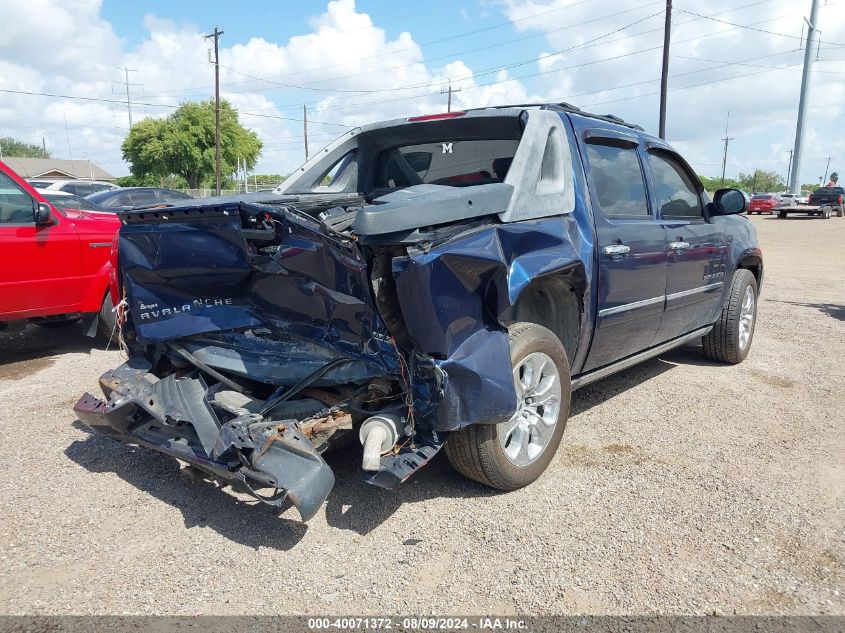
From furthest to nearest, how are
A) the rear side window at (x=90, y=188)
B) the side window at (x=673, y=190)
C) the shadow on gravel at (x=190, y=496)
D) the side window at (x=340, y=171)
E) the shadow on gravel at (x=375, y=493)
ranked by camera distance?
1. the rear side window at (x=90, y=188)
2. the side window at (x=673, y=190)
3. the side window at (x=340, y=171)
4. the shadow on gravel at (x=375, y=493)
5. the shadow on gravel at (x=190, y=496)

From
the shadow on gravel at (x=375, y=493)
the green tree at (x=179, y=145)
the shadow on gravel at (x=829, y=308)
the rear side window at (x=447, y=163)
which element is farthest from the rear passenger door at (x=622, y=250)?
the green tree at (x=179, y=145)

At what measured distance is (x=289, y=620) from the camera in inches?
93.5

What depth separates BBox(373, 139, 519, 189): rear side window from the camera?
3936mm

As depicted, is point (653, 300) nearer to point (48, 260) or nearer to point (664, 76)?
point (48, 260)

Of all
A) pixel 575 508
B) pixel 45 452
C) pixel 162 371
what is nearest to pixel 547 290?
pixel 575 508

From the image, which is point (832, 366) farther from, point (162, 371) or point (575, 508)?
point (162, 371)

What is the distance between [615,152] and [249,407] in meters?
2.79

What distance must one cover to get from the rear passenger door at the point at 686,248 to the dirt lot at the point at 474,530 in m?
0.76

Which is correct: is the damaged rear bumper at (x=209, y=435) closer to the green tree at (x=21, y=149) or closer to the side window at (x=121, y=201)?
the side window at (x=121, y=201)

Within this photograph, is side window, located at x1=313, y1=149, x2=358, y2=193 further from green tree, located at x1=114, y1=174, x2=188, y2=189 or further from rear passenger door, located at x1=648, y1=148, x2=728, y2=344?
green tree, located at x1=114, y1=174, x2=188, y2=189

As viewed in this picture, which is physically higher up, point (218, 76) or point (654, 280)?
point (218, 76)

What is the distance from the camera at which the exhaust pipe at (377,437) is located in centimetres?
273

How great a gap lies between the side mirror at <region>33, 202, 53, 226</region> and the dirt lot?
184 cm

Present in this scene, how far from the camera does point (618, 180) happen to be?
4.09m
